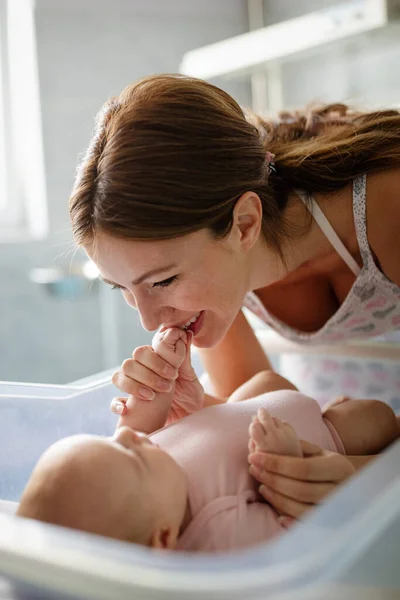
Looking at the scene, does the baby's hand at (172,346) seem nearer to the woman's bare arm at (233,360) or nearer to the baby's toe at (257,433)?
the baby's toe at (257,433)

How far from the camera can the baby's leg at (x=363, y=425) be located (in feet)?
3.43

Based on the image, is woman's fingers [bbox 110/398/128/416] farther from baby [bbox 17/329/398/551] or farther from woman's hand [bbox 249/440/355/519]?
woman's hand [bbox 249/440/355/519]

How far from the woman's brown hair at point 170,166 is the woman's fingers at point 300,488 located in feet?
1.13

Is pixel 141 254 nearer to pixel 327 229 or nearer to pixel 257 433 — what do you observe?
pixel 257 433

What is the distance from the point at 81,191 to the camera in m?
0.98

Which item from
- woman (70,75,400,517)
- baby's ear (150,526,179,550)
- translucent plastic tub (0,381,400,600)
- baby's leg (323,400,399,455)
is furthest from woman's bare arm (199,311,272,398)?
translucent plastic tub (0,381,400,600)

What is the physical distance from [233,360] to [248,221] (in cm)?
38

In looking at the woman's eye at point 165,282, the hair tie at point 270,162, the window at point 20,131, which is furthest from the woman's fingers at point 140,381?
the window at point 20,131

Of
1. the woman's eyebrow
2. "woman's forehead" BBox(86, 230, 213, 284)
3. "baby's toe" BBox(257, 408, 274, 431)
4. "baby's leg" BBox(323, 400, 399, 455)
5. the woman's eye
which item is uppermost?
"woman's forehead" BBox(86, 230, 213, 284)

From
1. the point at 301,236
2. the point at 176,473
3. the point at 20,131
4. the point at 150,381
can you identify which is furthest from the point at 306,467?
the point at 20,131

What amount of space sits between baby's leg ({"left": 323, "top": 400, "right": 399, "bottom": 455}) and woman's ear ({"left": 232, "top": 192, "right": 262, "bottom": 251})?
0.94ft

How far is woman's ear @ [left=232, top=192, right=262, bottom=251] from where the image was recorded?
102 cm

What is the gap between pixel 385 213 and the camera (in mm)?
1125

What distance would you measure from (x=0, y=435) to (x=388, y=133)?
772 mm
